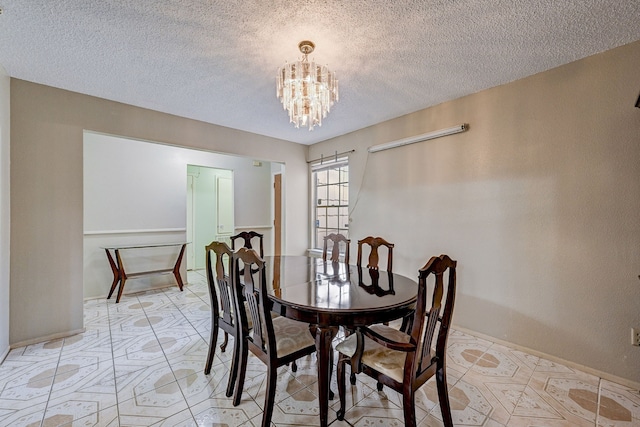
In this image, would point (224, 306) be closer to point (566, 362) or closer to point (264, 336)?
point (264, 336)

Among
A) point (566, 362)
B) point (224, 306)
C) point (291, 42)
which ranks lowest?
point (566, 362)

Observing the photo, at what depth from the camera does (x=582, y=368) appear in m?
2.12

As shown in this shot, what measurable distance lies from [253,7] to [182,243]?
3.68m

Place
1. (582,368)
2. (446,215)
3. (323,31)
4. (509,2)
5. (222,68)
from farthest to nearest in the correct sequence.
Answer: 1. (446,215)
2. (222,68)
3. (582,368)
4. (323,31)
5. (509,2)

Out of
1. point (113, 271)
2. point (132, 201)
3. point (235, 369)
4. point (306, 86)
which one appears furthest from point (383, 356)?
point (132, 201)

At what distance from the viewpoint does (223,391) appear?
186 centimetres

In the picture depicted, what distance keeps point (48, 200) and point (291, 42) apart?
2.65m

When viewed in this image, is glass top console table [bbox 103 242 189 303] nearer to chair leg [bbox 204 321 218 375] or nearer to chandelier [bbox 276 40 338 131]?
chair leg [bbox 204 321 218 375]

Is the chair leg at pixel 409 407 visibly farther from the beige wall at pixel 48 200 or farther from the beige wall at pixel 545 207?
the beige wall at pixel 48 200

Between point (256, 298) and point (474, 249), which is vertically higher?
Result: point (474, 249)

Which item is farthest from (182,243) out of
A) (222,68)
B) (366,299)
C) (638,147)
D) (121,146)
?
(638,147)

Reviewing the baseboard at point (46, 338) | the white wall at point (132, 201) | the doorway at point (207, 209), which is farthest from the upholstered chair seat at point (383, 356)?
the doorway at point (207, 209)

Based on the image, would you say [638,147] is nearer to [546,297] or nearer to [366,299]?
[546,297]

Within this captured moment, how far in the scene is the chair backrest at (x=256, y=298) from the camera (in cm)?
151
